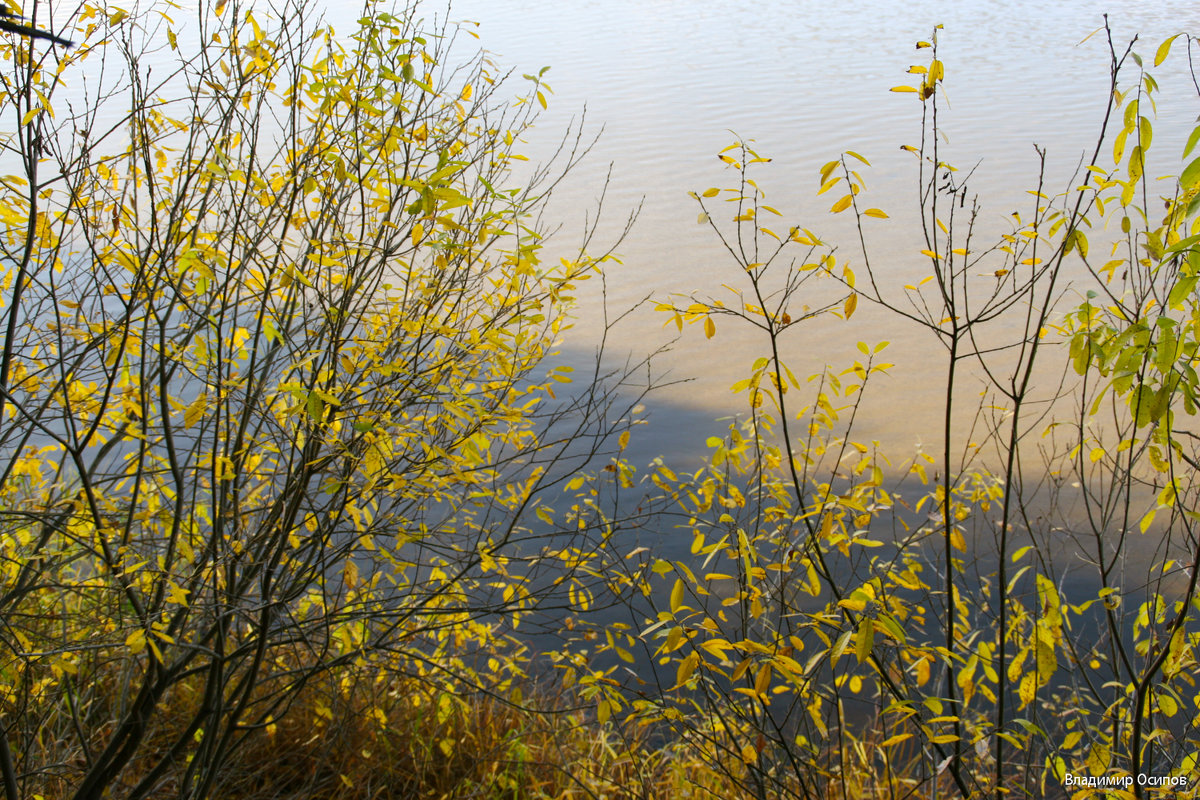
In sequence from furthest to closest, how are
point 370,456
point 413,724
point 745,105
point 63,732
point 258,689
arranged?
point 745,105 < point 258,689 < point 413,724 < point 63,732 < point 370,456

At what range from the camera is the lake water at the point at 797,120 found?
339 inches

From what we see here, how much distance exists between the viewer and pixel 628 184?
40.9ft

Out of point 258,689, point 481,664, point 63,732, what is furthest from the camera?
point 481,664

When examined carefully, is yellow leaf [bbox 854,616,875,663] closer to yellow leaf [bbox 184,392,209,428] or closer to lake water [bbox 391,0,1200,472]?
lake water [bbox 391,0,1200,472]

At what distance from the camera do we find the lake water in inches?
339

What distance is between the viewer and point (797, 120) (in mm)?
15242

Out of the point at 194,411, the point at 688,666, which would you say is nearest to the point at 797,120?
the point at 194,411

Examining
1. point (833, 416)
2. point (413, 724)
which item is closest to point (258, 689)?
point (413, 724)

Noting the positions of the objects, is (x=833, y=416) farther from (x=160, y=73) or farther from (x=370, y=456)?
(x=160, y=73)

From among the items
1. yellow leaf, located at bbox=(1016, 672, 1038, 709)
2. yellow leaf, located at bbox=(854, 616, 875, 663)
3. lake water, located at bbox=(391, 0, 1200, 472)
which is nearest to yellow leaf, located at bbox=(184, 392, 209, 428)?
yellow leaf, located at bbox=(854, 616, 875, 663)

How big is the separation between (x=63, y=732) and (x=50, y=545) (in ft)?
5.78

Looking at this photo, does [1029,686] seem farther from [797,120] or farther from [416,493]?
[797,120]

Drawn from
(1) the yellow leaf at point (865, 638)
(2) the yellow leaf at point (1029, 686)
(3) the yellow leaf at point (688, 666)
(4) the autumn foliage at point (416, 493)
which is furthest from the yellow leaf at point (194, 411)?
(2) the yellow leaf at point (1029, 686)

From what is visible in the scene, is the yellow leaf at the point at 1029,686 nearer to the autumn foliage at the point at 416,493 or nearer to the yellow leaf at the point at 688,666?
the autumn foliage at the point at 416,493
